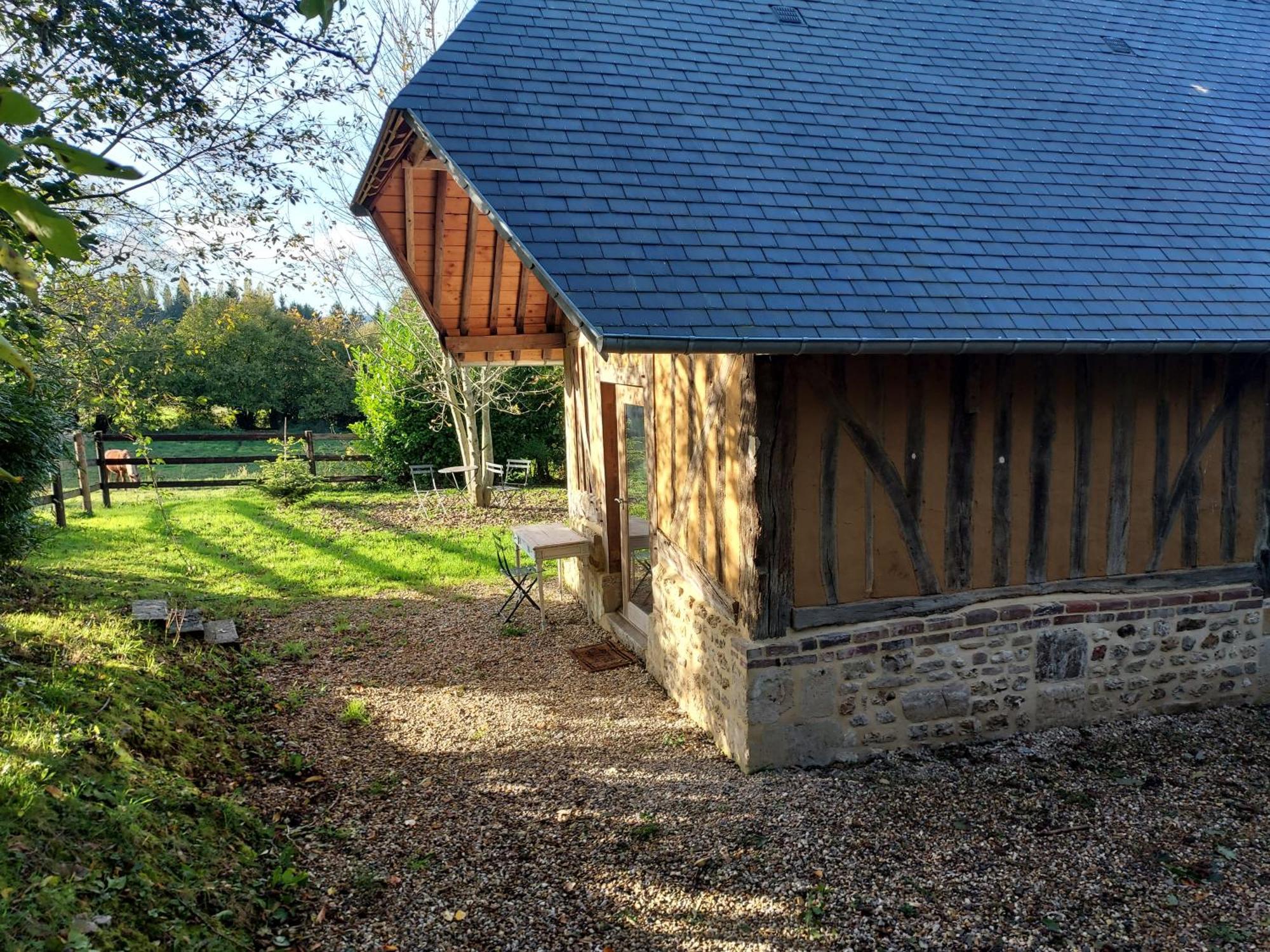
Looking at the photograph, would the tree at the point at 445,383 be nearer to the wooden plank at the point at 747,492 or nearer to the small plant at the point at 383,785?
the small plant at the point at 383,785

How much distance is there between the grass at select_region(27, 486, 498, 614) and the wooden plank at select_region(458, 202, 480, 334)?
2998 mm

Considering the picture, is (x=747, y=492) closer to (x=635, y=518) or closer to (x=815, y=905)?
(x=815, y=905)

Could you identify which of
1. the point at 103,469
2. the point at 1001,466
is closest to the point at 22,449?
the point at 1001,466

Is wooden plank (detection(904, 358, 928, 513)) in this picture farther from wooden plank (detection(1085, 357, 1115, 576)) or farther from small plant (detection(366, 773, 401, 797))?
small plant (detection(366, 773, 401, 797))

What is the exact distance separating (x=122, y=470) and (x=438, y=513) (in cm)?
604

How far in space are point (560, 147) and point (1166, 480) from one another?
14.1 ft

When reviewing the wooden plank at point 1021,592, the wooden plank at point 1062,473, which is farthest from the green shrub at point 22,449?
the wooden plank at point 1062,473

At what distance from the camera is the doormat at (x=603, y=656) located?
644 cm

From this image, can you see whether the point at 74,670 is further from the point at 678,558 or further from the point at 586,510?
the point at 586,510

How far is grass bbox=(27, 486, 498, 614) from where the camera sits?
819cm

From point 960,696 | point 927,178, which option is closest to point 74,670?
point 960,696

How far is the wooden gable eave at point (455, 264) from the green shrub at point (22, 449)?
2.92 m

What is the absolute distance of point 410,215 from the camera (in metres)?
6.32

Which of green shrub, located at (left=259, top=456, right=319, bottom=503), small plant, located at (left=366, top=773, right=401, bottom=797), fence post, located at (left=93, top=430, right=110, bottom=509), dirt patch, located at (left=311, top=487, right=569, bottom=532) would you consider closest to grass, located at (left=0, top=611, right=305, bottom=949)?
small plant, located at (left=366, top=773, right=401, bottom=797)
